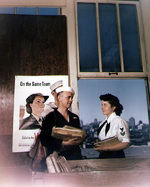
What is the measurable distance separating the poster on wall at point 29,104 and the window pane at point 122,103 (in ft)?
1.24

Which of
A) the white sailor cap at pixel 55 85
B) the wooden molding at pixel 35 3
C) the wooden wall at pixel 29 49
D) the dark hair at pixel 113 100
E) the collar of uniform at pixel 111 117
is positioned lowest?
the collar of uniform at pixel 111 117

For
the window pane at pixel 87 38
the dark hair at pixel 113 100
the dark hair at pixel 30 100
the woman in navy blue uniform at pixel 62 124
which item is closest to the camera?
the woman in navy blue uniform at pixel 62 124

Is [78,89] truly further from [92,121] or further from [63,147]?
[63,147]

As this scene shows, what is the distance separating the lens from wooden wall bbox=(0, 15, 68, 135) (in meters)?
2.80

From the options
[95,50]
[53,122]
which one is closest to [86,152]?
[53,122]

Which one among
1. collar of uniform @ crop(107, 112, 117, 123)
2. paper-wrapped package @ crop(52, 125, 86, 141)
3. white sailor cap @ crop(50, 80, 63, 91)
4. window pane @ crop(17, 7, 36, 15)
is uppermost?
window pane @ crop(17, 7, 36, 15)

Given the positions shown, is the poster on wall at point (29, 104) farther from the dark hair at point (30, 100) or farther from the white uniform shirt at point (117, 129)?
the white uniform shirt at point (117, 129)

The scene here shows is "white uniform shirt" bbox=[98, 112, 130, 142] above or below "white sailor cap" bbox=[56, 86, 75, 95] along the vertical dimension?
below

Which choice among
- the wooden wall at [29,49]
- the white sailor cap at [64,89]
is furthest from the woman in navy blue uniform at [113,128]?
the wooden wall at [29,49]

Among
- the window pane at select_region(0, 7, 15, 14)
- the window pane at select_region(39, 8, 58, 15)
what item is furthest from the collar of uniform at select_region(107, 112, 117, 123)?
the window pane at select_region(0, 7, 15, 14)

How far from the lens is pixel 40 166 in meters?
2.55

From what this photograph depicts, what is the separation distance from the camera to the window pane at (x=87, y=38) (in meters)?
2.99

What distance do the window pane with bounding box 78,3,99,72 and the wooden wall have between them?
25 centimetres

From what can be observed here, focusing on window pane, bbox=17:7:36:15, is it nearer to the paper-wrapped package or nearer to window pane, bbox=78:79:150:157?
window pane, bbox=78:79:150:157
